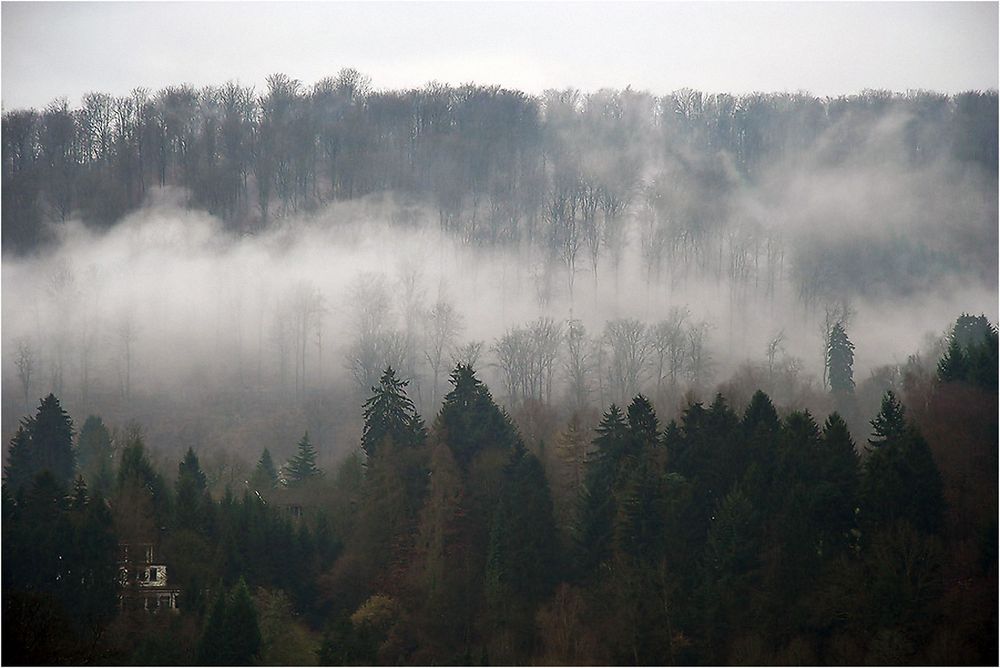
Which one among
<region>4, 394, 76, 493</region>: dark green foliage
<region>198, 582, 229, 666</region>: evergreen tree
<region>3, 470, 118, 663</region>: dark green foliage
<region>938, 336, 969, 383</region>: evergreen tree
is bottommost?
<region>198, 582, 229, 666</region>: evergreen tree

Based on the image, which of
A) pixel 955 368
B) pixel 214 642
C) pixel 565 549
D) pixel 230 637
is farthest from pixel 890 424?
pixel 214 642

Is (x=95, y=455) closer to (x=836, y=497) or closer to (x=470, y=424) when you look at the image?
(x=470, y=424)

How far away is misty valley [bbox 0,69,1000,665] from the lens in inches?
1764

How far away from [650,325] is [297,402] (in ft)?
76.9

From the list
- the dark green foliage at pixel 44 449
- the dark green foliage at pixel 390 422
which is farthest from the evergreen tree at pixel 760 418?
the dark green foliage at pixel 44 449

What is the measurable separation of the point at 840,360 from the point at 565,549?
131ft

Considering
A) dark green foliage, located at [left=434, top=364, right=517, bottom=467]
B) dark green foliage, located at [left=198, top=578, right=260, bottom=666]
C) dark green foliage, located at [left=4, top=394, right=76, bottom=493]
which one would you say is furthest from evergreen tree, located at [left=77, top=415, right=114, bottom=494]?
dark green foliage, located at [left=198, top=578, right=260, bottom=666]

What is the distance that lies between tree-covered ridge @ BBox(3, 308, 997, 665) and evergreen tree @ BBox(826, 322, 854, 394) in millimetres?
24828

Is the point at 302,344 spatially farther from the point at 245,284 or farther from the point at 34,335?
the point at 34,335

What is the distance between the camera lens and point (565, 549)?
4956 cm

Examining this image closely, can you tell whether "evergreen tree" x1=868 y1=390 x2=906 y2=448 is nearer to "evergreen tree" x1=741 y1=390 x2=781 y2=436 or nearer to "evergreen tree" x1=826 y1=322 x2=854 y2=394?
"evergreen tree" x1=741 y1=390 x2=781 y2=436

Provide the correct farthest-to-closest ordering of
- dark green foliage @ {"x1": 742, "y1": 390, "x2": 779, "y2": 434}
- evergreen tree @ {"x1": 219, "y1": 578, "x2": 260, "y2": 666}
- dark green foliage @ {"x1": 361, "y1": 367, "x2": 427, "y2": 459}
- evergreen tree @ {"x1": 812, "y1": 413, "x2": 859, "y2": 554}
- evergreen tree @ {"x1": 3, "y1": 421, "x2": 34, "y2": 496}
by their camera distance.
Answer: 1. evergreen tree @ {"x1": 3, "y1": 421, "x2": 34, "y2": 496}
2. dark green foliage @ {"x1": 361, "y1": 367, "x2": 427, "y2": 459}
3. dark green foliage @ {"x1": 742, "y1": 390, "x2": 779, "y2": 434}
4. evergreen tree @ {"x1": 812, "y1": 413, "x2": 859, "y2": 554}
5. evergreen tree @ {"x1": 219, "y1": 578, "x2": 260, "y2": 666}

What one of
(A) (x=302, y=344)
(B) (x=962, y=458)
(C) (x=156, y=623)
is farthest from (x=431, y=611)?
(A) (x=302, y=344)

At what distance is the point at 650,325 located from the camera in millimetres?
92062
